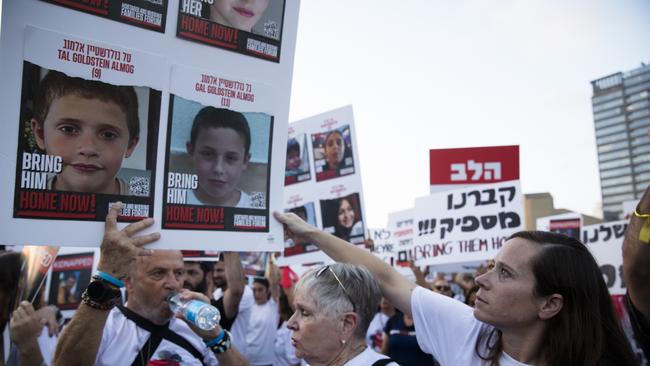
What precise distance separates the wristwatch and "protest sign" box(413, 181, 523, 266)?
5669 mm

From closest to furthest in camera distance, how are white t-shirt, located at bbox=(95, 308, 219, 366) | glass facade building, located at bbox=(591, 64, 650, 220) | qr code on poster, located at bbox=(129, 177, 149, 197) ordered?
1. qr code on poster, located at bbox=(129, 177, 149, 197)
2. white t-shirt, located at bbox=(95, 308, 219, 366)
3. glass facade building, located at bbox=(591, 64, 650, 220)

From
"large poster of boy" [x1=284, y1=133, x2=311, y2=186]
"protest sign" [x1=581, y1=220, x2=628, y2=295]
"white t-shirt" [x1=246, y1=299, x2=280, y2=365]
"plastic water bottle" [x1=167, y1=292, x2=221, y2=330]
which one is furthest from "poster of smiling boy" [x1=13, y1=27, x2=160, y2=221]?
"protest sign" [x1=581, y1=220, x2=628, y2=295]

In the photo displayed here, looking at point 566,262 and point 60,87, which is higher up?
point 60,87

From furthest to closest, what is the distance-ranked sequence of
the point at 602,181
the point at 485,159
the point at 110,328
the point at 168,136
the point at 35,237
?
1. the point at 602,181
2. the point at 485,159
3. the point at 110,328
4. the point at 168,136
5. the point at 35,237

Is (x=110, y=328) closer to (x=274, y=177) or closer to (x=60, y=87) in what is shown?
(x=274, y=177)

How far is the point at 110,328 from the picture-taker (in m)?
3.01

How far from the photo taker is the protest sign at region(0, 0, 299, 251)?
196 cm

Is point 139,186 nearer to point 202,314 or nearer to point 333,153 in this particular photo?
point 202,314

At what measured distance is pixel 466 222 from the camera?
7402 millimetres

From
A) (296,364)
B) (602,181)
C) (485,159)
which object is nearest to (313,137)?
(485,159)

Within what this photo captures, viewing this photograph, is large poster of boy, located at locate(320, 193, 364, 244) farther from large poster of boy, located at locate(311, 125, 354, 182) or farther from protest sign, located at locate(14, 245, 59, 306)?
protest sign, located at locate(14, 245, 59, 306)

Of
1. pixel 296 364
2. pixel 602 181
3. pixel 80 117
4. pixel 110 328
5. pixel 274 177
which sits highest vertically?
pixel 602 181

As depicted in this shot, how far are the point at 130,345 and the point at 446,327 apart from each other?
1.74 meters

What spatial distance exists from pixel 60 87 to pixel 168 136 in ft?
1.50
